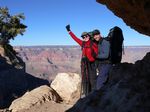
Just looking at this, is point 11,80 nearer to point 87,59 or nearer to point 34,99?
point 34,99

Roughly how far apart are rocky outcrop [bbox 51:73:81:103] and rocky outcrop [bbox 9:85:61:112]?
0.52 m

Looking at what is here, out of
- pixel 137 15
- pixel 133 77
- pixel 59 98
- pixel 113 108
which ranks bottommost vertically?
pixel 59 98

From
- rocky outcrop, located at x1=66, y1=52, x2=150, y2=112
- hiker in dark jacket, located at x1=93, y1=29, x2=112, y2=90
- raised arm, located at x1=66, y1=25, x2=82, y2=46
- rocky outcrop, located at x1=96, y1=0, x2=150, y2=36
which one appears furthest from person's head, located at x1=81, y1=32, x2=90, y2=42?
rocky outcrop, located at x1=66, y1=52, x2=150, y2=112

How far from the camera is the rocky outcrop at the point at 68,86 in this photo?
21922 millimetres

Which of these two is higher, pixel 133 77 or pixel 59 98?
pixel 133 77

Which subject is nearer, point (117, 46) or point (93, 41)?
point (117, 46)

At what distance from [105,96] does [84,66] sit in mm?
7240

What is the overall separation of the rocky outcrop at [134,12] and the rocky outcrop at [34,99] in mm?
10556

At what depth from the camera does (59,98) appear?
72.7ft

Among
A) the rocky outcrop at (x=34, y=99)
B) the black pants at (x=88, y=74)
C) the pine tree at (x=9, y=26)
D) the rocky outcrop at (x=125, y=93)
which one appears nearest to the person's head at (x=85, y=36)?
the black pants at (x=88, y=74)

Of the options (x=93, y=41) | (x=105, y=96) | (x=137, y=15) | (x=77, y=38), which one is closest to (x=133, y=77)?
(x=105, y=96)

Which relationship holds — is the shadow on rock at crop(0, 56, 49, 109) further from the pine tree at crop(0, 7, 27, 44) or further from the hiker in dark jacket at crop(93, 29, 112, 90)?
the hiker in dark jacket at crop(93, 29, 112, 90)

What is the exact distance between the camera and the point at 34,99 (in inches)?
771

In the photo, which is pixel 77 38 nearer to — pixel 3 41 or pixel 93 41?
pixel 93 41
